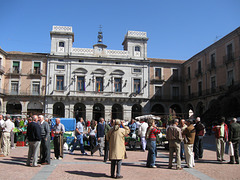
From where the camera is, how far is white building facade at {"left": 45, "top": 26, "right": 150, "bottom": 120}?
31219mm

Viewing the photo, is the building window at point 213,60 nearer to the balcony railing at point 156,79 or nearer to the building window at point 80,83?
the balcony railing at point 156,79

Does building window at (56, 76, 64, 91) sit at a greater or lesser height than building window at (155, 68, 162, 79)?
lesser

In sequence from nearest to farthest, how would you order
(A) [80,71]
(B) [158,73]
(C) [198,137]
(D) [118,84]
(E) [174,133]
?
(E) [174,133], (C) [198,137], (A) [80,71], (D) [118,84], (B) [158,73]

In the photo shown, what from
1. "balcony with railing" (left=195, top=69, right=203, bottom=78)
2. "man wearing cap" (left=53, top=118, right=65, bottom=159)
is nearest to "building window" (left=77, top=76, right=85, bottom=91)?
"balcony with railing" (left=195, top=69, right=203, bottom=78)

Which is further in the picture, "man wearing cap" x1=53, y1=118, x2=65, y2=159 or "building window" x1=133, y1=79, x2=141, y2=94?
"building window" x1=133, y1=79, x2=141, y2=94

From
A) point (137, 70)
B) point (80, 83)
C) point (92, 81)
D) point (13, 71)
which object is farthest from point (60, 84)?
point (137, 70)

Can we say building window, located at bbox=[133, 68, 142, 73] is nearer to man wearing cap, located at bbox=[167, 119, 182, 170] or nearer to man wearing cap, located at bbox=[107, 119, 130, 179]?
man wearing cap, located at bbox=[167, 119, 182, 170]

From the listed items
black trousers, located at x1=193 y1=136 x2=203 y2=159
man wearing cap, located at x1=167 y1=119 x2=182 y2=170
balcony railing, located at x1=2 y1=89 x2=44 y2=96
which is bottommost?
black trousers, located at x1=193 y1=136 x2=203 y2=159

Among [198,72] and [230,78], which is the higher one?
[198,72]

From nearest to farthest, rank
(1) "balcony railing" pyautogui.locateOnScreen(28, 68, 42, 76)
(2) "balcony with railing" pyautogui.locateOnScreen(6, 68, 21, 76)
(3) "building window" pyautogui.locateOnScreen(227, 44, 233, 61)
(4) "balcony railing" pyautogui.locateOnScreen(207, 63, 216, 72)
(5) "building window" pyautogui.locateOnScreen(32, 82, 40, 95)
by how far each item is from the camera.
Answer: (3) "building window" pyautogui.locateOnScreen(227, 44, 233, 61) → (4) "balcony railing" pyautogui.locateOnScreen(207, 63, 216, 72) → (2) "balcony with railing" pyautogui.locateOnScreen(6, 68, 21, 76) → (1) "balcony railing" pyautogui.locateOnScreen(28, 68, 42, 76) → (5) "building window" pyautogui.locateOnScreen(32, 82, 40, 95)

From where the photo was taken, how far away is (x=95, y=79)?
105ft

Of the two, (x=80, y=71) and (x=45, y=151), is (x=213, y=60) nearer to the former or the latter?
(x=80, y=71)

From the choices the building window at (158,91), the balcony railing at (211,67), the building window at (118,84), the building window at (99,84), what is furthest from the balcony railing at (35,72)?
the balcony railing at (211,67)

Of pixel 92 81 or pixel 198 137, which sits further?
pixel 92 81
